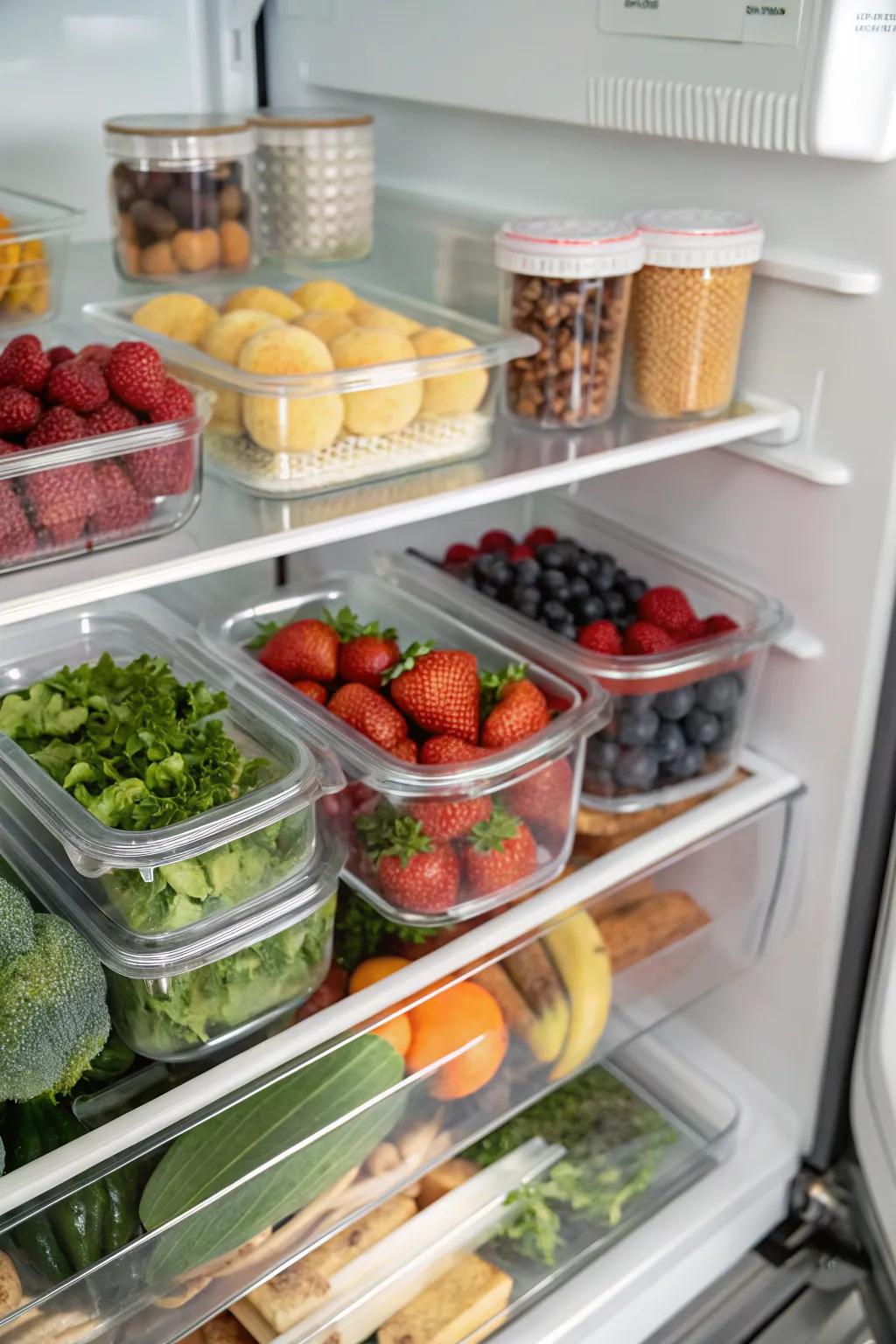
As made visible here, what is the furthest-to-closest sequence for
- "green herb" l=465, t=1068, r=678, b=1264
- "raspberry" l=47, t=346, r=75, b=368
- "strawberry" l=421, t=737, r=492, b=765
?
"green herb" l=465, t=1068, r=678, b=1264 → "strawberry" l=421, t=737, r=492, b=765 → "raspberry" l=47, t=346, r=75, b=368

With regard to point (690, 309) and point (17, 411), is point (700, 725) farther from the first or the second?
point (17, 411)

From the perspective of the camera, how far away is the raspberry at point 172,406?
0.90 m

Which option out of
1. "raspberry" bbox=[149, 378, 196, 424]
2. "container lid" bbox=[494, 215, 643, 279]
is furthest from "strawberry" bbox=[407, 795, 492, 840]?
"container lid" bbox=[494, 215, 643, 279]

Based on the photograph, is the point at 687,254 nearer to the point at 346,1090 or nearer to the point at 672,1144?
the point at 346,1090

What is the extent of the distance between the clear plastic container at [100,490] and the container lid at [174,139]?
11.9 inches

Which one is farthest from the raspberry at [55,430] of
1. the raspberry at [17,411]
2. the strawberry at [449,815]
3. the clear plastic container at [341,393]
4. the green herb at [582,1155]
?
the green herb at [582,1155]

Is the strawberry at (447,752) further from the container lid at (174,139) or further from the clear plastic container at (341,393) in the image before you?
the container lid at (174,139)

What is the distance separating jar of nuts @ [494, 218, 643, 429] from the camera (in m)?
1.08

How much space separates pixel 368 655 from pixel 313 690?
6cm

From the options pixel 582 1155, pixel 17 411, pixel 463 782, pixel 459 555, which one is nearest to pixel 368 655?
pixel 463 782

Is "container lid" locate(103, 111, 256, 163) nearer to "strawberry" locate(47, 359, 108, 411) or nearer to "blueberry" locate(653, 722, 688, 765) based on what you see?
"strawberry" locate(47, 359, 108, 411)

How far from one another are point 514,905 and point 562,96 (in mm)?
742

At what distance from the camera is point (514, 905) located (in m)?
1.15

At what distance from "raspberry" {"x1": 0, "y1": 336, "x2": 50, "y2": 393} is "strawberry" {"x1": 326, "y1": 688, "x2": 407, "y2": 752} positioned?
1.18ft
